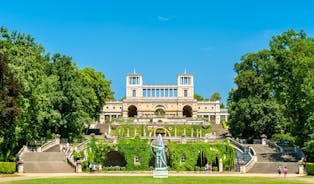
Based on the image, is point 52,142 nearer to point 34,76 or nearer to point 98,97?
point 34,76

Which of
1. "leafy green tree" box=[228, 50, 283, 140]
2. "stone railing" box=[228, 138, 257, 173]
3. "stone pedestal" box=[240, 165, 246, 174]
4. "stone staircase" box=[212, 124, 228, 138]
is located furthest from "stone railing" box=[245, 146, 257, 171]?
"stone staircase" box=[212, 124, 228, 138]

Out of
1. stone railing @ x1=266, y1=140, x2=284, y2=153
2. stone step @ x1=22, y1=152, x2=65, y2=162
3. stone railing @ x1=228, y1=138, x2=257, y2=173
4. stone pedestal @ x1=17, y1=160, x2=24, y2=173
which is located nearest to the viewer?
stone pedestal @ x1=17, y1=160, x2=24, y2=173

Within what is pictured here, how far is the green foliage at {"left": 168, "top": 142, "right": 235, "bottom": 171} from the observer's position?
1831 inches

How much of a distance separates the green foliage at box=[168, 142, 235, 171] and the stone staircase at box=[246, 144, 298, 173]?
3.03 metres

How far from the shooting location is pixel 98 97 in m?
74.8

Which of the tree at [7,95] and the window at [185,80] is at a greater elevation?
the window at [185,80]

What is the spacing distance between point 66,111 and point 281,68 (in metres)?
25.0

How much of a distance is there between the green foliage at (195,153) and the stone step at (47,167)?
10368mm

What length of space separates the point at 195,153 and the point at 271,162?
25.1ft

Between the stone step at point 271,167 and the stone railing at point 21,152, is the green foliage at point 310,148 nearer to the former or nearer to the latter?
the stone step at point 271,167

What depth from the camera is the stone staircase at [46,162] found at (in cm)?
4147

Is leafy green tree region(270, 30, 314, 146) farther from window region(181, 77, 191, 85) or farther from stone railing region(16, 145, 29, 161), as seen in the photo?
window region(181, 77, 191, 85)

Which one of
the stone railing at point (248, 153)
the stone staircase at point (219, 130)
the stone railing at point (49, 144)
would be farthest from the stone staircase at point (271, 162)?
the stone staircase at point (219, 130)

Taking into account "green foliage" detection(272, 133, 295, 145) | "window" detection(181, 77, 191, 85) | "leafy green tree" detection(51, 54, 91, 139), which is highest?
"window" detection(181, 77, 191, 85)
